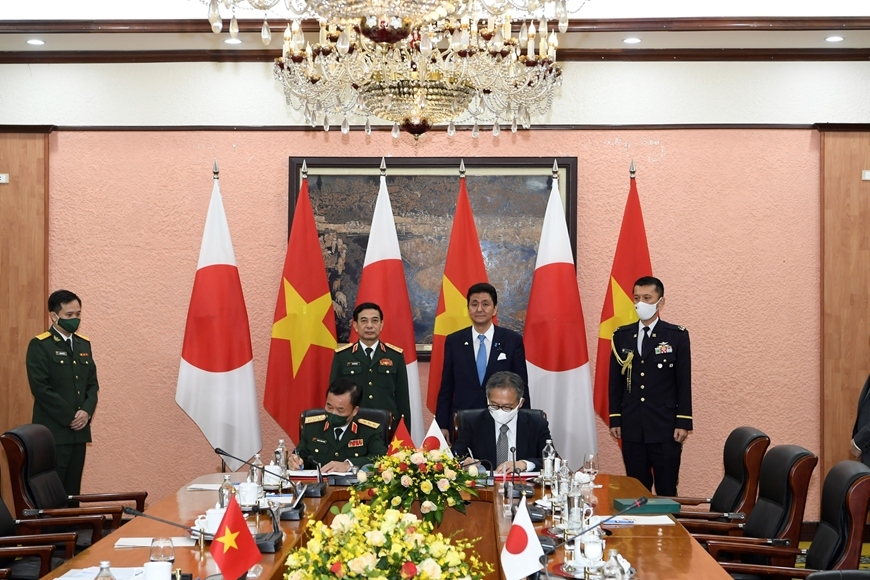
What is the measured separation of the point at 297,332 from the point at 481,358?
1250mm

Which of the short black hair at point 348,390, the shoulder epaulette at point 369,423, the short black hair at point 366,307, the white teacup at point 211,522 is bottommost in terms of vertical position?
the white teacup at point 211,522

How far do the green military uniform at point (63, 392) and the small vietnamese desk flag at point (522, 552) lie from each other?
3.74m

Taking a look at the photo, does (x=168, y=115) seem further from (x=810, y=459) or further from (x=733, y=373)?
(x=810, y=459)

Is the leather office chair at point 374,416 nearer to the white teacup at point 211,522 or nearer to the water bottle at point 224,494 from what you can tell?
the water bottle at point 224,494

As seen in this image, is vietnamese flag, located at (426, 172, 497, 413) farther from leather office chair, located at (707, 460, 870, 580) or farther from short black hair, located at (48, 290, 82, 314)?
leather office chair, located at (707, 460, 870, 580)

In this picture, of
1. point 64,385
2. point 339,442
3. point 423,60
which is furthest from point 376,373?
point 423,60

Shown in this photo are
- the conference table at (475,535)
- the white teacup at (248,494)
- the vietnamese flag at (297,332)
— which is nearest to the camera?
the conference table at (475,535)

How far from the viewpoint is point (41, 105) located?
21.0ft

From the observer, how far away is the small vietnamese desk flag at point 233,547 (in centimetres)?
257

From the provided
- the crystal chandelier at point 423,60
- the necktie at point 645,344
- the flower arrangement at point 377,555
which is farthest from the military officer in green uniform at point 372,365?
the flower arrangement at point 377,555

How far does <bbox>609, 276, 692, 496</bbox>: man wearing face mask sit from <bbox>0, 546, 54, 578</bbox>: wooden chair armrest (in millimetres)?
3155

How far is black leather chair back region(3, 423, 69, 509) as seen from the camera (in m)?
4.18

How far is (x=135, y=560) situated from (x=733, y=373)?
4342mm

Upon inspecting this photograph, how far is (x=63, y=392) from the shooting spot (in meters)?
5.58
